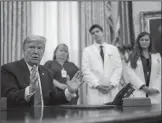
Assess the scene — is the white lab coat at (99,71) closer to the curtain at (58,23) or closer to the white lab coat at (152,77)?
the white lab coat at (152,77)

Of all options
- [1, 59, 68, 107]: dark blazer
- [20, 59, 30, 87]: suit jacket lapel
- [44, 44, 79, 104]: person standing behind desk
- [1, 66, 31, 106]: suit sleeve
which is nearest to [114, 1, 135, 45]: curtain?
[44, 44, 79, 104]: person standing behind desk

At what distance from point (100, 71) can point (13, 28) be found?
8.02ft

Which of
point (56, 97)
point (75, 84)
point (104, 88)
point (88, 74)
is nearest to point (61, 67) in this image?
point (88, 74)

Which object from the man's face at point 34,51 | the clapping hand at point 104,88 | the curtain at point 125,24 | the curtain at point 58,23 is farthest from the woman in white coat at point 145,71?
the man's face at point 34,51

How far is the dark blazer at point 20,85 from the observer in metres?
2.30

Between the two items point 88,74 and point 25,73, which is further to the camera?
point 88,74

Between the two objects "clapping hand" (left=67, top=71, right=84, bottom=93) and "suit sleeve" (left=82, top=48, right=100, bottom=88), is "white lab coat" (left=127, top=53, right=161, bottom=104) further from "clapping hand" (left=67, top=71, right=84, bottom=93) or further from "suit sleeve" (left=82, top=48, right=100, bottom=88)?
"clapping hand" (left=67, top=71, right=84, bottom=93)

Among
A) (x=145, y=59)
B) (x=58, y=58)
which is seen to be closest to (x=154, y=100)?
(x=145, y=59)

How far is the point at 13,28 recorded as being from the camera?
6.07 metres

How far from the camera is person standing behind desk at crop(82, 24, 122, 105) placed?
14.9ft

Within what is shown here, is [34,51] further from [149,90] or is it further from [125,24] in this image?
[125,24]

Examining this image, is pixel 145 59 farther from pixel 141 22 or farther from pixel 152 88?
pixel 141 22

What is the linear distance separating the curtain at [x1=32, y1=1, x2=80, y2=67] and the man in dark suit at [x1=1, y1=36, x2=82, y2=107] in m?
3.67

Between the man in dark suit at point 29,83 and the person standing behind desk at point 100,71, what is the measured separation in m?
1.84
